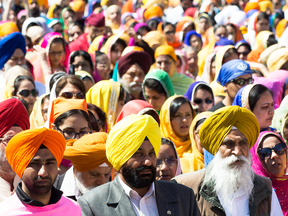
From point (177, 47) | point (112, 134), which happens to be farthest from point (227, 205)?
point (177, 47)

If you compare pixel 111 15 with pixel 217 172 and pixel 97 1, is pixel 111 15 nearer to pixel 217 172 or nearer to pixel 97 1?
pixel 97 1

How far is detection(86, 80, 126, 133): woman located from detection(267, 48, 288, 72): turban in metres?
3.23

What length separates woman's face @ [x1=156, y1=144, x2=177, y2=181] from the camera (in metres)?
4.36

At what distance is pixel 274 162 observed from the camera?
171 inches

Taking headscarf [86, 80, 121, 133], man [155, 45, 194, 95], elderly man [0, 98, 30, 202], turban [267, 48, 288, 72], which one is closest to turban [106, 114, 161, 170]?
elderly man [0, 98, 30, 202]

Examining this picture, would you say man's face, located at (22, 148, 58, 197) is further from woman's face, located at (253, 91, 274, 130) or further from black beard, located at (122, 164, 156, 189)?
woman's face, located at (253, 91, 274, 130)

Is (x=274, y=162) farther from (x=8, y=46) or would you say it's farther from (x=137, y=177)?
(x=8, y=46)

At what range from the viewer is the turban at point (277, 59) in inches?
310

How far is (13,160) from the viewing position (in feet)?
10.3

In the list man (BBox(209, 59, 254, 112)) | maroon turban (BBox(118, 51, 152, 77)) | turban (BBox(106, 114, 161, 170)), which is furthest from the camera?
maroon turban (BBox(118, 51, 152, 77))

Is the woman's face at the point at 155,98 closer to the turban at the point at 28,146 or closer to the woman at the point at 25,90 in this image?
the woman at the point at 25,90

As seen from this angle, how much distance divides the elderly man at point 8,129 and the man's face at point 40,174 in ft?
2.30

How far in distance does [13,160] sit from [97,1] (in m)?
12.2

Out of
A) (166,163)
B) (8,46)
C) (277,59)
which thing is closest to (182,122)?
(166,163)
